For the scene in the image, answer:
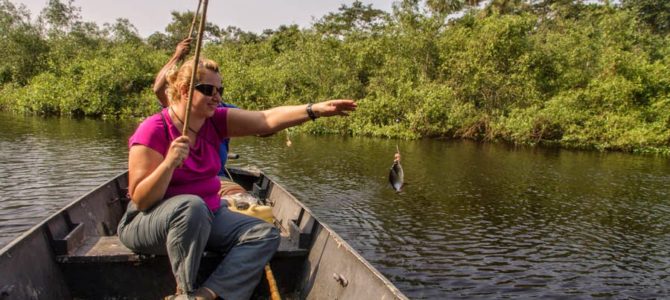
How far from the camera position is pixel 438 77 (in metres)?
35.5

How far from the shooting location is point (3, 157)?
15.3 m

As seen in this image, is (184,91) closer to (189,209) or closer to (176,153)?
(176,153)

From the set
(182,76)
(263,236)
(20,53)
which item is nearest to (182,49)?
(182,76)

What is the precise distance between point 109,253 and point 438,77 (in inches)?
1320

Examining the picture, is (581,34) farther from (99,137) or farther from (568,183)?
(99,137)

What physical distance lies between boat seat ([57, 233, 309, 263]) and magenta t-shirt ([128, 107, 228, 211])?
0.55 meters

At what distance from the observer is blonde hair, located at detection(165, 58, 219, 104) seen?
125 inches

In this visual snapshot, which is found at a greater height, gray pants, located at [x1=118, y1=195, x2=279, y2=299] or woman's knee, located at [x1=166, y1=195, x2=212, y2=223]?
woman's knee, located at [x1=166, y1=195, x2=212, y2=223]

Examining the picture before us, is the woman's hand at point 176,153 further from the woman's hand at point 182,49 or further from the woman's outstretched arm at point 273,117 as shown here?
the woman's hand at point 182,49

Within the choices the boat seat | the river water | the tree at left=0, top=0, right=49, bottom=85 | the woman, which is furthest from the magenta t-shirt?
the tree at left=0, top=0, right=49, bottom=85

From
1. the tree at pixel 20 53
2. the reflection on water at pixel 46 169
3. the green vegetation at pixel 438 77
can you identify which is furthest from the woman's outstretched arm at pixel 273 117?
the tree at pixel 20 53

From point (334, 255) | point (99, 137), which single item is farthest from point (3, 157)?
point (334, 255)

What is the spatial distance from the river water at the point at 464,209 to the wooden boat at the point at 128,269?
338cm

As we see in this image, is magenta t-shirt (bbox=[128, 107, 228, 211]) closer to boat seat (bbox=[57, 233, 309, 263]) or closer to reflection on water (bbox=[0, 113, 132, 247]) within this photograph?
boat seat (bbox=[57, 233, 309, 263])
